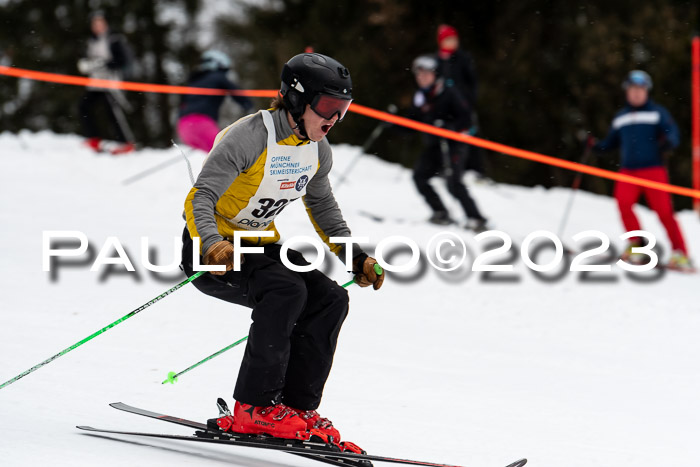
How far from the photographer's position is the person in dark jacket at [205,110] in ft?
31.1

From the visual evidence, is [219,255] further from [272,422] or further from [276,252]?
[272,422]

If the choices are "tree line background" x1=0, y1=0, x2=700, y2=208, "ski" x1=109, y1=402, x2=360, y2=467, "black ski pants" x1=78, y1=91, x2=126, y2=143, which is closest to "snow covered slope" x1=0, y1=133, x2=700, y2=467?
"ski" x1=109, y1=402, x2=360, y2=467

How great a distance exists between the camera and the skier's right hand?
3.18 meters

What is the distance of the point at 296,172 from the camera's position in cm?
357

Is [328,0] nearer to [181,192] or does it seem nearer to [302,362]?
[181,192]

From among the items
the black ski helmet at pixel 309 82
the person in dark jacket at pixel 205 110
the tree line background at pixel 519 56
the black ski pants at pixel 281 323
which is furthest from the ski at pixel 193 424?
the tree line background at pixel 519 56

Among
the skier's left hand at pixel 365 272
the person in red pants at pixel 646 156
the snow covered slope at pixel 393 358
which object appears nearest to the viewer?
the skier's left hand at pixel 365 272

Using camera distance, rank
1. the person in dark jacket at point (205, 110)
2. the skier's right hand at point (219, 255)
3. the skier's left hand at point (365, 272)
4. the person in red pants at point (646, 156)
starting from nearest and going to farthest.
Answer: the skier's right hand at point (219, 255), the skier's left hand at point (365, 272), the person in red pants at point (646, 156), the person in dark jacket at point (205, 110)

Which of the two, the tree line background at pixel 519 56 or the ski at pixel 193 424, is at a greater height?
the tree line background at pixel 519 56

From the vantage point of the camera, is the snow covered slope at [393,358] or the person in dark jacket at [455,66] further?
the person in dark jacket at [455,66]

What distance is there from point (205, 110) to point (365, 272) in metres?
6.12

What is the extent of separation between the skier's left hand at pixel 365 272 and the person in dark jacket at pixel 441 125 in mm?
5476

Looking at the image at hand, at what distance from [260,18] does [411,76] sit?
3388 mm

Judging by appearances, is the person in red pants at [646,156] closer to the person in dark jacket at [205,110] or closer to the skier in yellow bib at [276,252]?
the person in dark jacket at [205,110]
